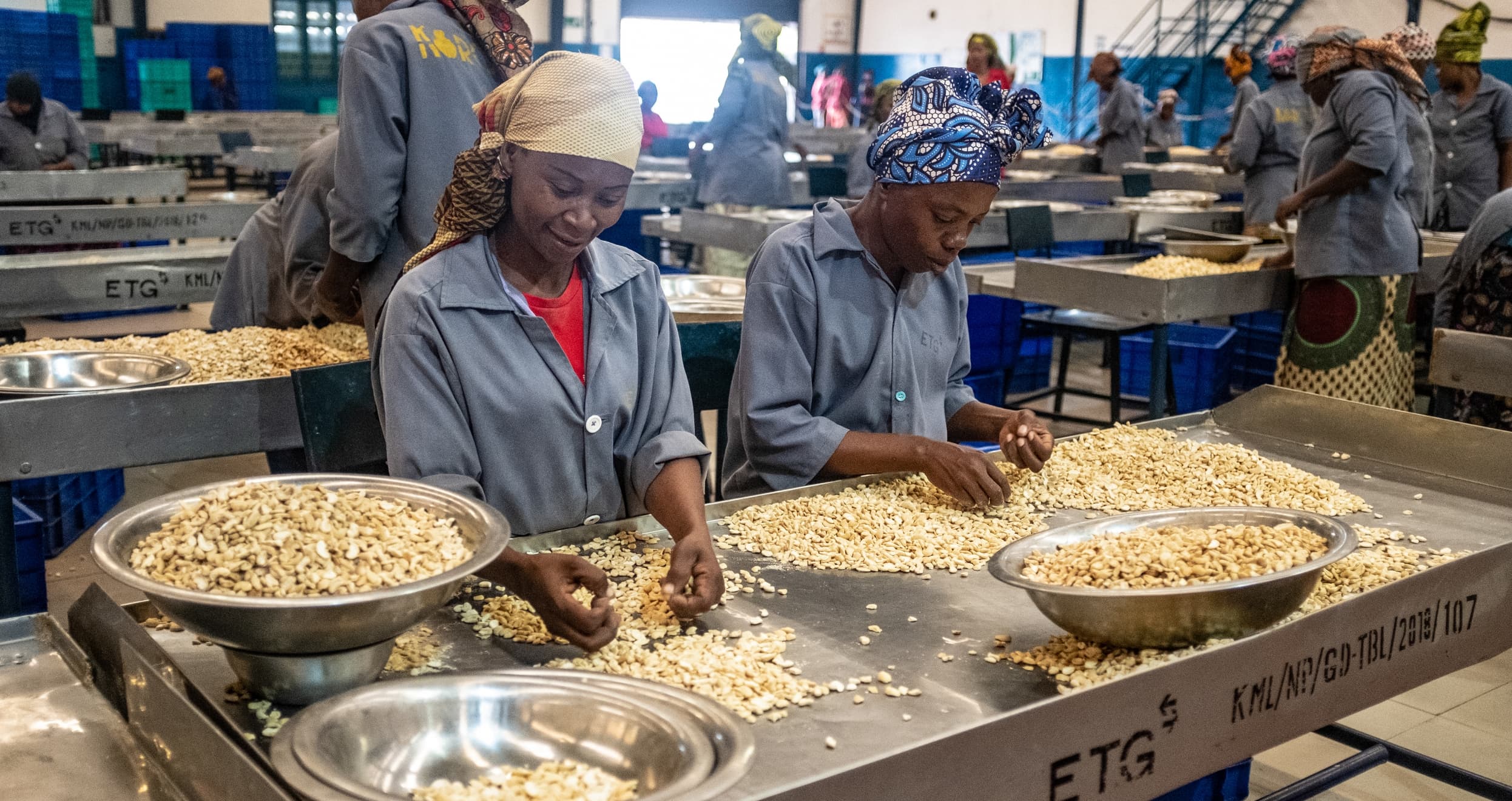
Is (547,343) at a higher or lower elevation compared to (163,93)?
lower

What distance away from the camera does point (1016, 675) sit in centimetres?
138

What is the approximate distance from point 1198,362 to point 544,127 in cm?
439

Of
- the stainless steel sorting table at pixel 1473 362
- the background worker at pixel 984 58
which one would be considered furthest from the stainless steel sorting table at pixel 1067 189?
the stainless steel sorting table at pixel 1473 362

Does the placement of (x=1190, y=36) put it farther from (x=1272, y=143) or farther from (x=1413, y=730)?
(x=1413, y=730)

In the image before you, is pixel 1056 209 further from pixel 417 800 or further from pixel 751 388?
pixel 417 800

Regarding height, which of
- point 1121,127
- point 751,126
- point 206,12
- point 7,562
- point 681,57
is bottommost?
point 7,562

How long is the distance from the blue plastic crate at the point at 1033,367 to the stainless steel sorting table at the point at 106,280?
3.68 metres

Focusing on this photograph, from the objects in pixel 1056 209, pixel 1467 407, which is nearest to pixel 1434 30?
pixel 1056 209

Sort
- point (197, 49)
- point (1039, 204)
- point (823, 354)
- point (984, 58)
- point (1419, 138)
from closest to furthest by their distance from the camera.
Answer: point (823, 354)
point (1419, 138)
point (1039, 204)
point (984, 58)
point (197, 49)

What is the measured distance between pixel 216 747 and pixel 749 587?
729 mm

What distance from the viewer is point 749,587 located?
1.61 metres

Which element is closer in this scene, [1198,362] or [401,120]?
[401,120]

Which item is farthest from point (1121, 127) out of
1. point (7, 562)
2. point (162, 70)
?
point (162, 70)

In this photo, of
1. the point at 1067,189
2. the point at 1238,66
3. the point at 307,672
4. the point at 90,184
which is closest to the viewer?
the point at 307,672
